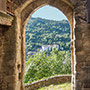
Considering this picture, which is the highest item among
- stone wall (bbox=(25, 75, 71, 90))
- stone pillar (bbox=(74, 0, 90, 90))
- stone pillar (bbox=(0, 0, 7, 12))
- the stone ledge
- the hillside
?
the hillside

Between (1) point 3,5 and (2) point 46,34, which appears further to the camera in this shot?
(2) point 46,34

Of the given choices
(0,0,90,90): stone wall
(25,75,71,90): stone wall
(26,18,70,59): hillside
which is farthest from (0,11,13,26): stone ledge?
(26,18,70,59): hillside

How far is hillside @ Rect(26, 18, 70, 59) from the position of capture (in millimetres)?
36875

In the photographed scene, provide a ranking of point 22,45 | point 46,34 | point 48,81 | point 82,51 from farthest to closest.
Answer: point 46,34 → point 48,81 → point 22,45 → point 82,51

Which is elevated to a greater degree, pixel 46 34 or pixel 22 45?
pixel 46 34

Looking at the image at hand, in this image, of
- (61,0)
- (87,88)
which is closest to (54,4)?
(61,0)

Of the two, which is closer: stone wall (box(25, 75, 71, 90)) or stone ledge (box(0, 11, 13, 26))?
stone ledge (box(0, 11, 13, 26))

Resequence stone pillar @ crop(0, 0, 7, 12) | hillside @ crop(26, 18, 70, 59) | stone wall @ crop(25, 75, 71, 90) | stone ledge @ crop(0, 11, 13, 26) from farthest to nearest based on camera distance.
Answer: hillside @ crop(26, 18, 70, 59)
stone wall @ crop(25, 75, 71, 90)
stone pillar @ crop(0, 0, 7, 12)
stone ledge @ crop(0, 11, 13, 26)

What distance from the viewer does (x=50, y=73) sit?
14758 millimetres

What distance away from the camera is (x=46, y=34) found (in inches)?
1614

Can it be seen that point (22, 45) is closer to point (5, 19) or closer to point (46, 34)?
point (5, 19)

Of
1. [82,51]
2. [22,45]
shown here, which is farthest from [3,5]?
[82,51]

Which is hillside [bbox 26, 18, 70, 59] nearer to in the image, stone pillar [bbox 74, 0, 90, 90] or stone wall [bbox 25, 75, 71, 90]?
stone wall [bbox 25, 75, 71, 90]

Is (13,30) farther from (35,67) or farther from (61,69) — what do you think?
(61,69)
